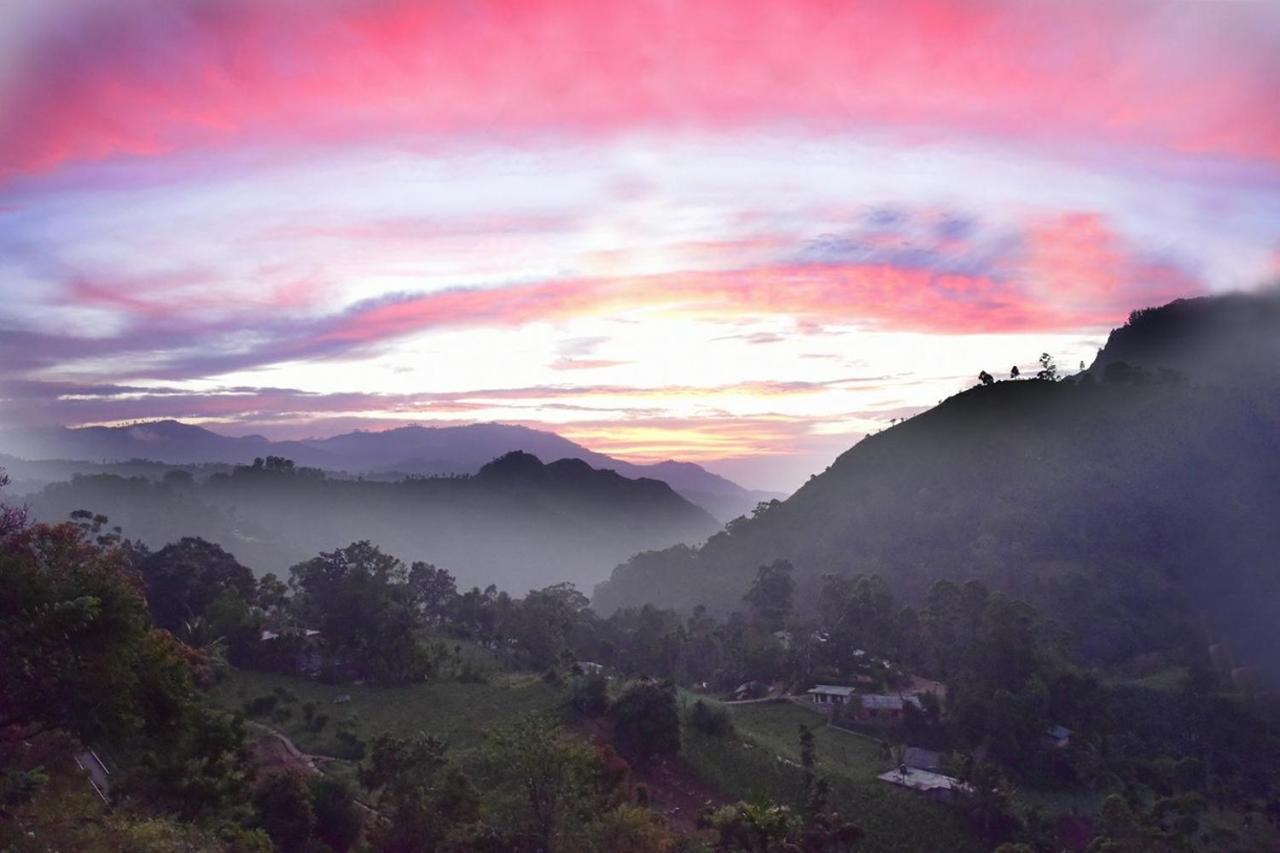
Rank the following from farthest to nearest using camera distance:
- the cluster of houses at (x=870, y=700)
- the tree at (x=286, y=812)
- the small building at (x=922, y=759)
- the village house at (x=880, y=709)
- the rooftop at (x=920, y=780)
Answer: the cluster of houses at (x=870, y=700), the village house at (x=880, y=709), the small building at (x=922, y=759), the rooftop at (x=920, y=780), the tree at (x=286, y=812)

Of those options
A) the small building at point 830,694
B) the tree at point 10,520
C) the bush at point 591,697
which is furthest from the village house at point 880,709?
the tree at point 10,520

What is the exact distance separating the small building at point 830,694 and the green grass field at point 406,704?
1580 cm

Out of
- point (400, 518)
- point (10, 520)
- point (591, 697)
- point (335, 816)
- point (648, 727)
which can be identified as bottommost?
point (400, 518)

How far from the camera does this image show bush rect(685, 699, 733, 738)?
37.3 m

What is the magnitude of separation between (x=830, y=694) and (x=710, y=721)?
12615 millimetres

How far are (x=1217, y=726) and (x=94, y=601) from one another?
5354 cm

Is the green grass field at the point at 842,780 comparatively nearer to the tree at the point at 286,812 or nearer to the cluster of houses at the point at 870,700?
the cluster of houses at the point at 870,700

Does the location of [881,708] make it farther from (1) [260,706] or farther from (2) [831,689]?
(1) [260,706]

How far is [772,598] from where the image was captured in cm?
6675

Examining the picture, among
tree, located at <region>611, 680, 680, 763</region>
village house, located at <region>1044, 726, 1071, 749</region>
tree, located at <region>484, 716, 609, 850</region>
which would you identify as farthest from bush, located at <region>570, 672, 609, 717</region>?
village house, located at <region>1044, 726, 1071, 749</region>

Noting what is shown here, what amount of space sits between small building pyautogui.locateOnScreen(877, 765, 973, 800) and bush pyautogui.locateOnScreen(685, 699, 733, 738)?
6922 mm

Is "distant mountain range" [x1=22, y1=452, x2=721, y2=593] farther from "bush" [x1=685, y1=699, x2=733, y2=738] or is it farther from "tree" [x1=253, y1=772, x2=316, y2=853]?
"tree" [x1=253, y1=772, x2=316, y2=853]

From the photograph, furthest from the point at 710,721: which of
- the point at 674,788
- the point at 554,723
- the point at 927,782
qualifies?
the point at 554,723

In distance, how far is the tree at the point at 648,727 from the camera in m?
33.8
